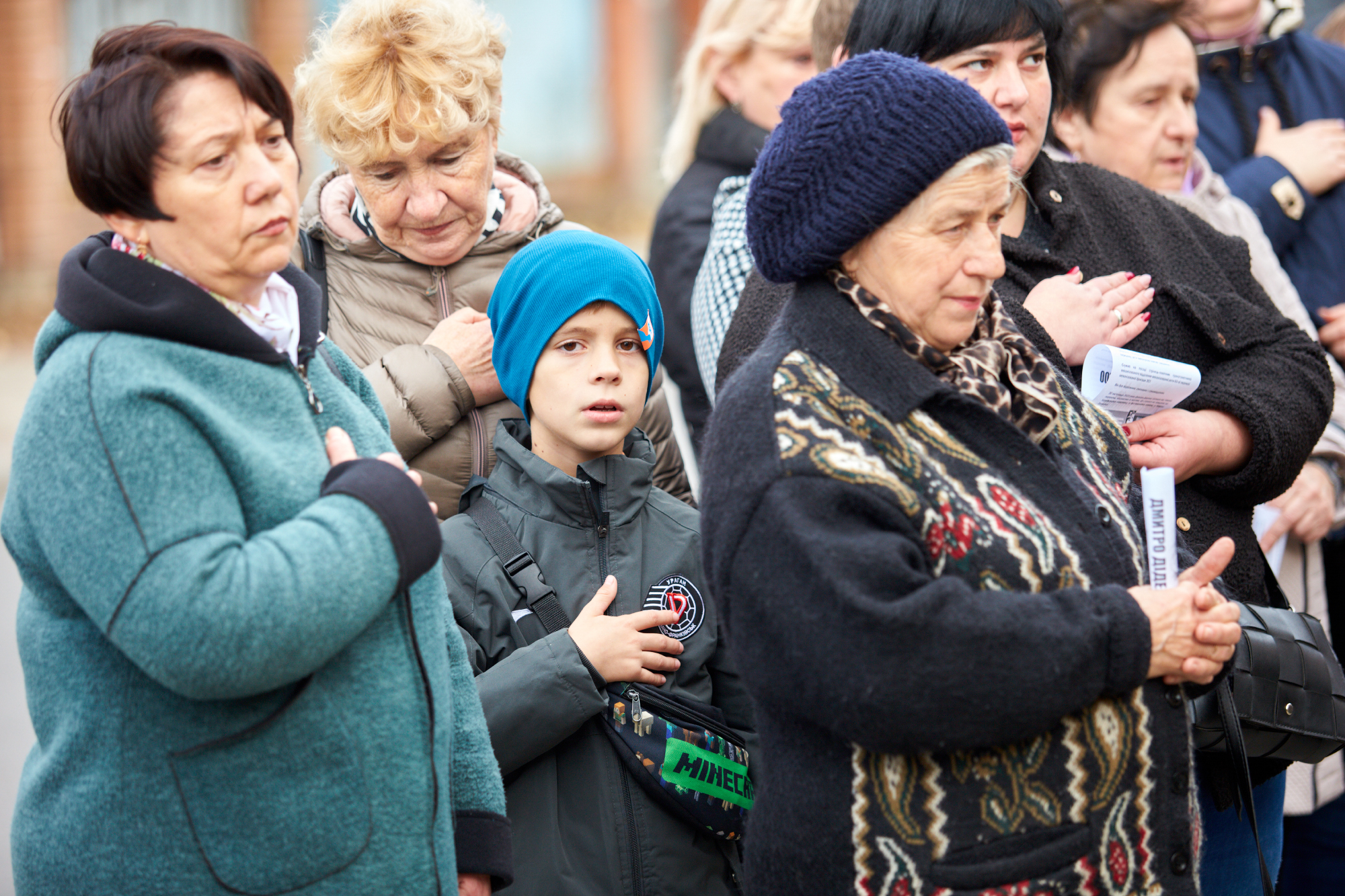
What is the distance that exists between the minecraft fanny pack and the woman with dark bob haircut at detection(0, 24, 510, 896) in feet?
1.41

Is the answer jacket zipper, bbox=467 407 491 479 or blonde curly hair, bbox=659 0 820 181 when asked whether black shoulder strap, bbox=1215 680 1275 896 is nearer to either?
jacket zipper, bbox=467 407 491 479

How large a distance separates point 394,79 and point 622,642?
1.14m

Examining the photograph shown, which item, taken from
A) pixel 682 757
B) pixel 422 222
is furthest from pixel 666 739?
pixel 422 222

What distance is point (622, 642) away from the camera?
1932mm

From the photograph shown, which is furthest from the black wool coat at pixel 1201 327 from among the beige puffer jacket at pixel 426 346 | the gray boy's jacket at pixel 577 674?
the beige puffer jacket at pixel 426 346

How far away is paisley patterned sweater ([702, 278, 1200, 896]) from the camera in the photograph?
145cm

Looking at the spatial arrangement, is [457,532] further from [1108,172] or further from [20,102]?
[20,102]

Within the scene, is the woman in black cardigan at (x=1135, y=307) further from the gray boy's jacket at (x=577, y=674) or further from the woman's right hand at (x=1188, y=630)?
the woman's right hand at (x=1188, y=630)

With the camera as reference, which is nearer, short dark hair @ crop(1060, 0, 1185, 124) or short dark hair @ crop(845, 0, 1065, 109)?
short dark hair @ crop(845, 0, 1065, 109)

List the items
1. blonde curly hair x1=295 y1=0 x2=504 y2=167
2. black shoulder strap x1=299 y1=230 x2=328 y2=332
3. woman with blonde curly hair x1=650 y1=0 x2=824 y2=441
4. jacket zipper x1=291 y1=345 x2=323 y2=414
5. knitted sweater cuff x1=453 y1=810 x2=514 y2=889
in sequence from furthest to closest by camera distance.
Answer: woman with blonde curly hair x1=650 y1=0 x2=824 y2=441 → black shoulder strap x1=299 y1=230 x2=328 y2=332 → blonde curly hair x1=295 y1=0 x2=504 y2=167 → knitted sweater cuff x1=453 y1=810 x2=514 y2=889 → jacket zipper x1=291 y1=345 x2=323 y2=414

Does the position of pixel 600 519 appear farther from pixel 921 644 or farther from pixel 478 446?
pixel 921 644

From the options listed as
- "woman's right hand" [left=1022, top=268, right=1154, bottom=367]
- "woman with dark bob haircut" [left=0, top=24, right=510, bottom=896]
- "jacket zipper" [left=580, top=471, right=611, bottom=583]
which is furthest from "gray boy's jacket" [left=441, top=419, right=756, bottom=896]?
"woman's right hand" [left=1022, top=268, right=1154, bottom=367]

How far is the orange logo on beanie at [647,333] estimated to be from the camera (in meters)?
2.18

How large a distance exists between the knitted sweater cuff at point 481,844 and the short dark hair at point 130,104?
3.01 feet
